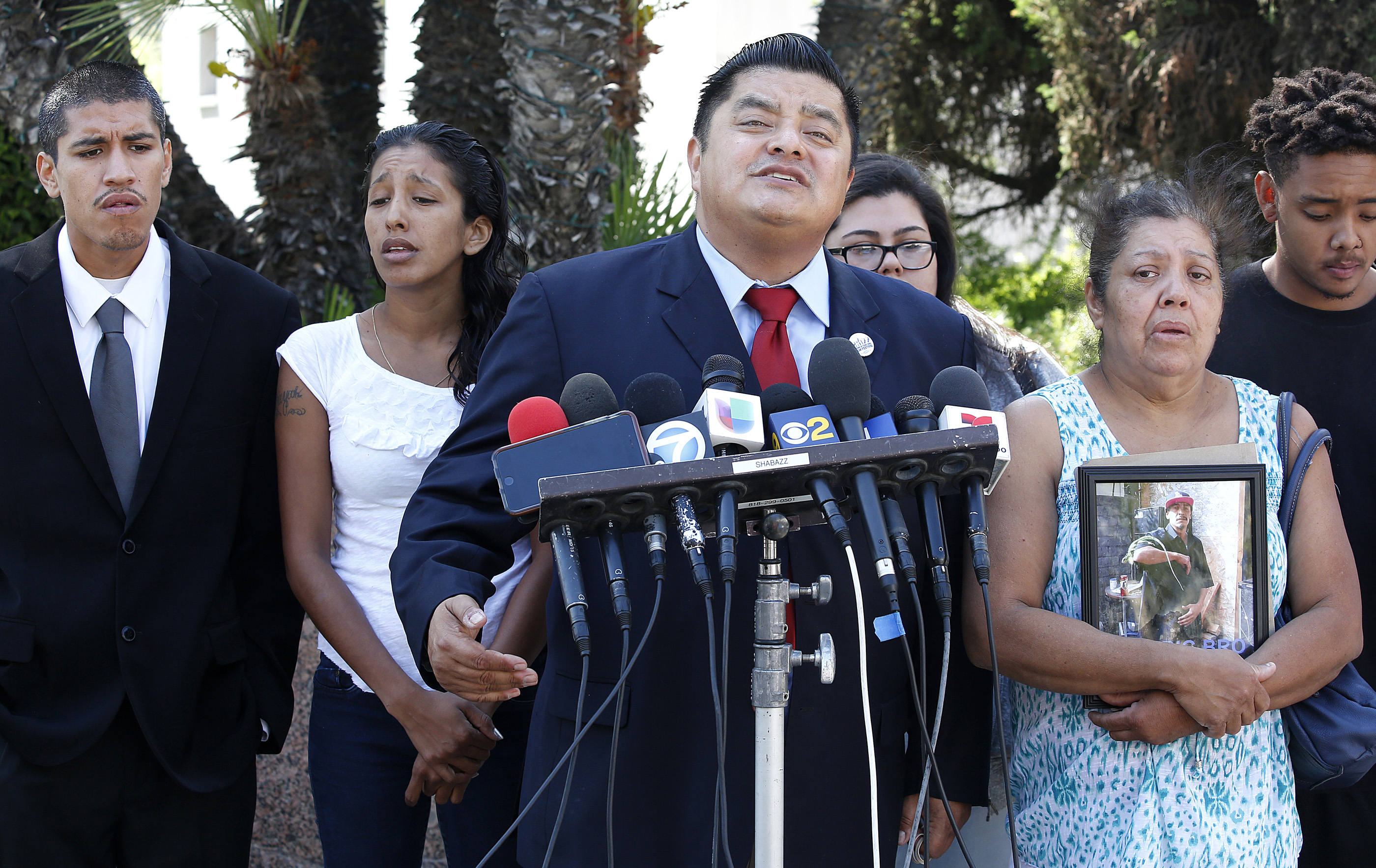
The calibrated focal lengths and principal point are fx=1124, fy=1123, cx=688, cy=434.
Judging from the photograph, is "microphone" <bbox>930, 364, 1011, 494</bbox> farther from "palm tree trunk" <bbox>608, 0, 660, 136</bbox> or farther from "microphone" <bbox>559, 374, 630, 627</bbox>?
"palm tree trunk" <bbox>608, 0, 660, 136</bbox>

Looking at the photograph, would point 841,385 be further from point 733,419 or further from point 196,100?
point 196,100

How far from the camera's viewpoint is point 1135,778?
217 cm

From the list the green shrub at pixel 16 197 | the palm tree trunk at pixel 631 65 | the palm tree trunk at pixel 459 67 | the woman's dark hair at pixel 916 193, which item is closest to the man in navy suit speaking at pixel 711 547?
the woman's dark hair at pixel 916 193

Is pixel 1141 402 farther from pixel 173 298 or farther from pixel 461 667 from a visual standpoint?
pixel 173 298

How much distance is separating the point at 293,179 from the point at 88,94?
318 cm

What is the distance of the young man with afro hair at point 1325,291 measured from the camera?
9.38ft

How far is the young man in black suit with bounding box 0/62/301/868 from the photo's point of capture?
259 centimetres

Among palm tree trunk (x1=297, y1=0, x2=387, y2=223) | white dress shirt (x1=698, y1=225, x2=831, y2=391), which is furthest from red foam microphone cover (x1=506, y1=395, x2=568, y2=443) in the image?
palm tree trunk (x1=297, y1=0, x2=387, y2=223)

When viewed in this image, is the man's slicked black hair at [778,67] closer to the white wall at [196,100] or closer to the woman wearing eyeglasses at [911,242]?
the woman wearing eyeglasses at [911,242]

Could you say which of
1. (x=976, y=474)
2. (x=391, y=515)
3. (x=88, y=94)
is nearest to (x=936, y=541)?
(x=976, y=474)

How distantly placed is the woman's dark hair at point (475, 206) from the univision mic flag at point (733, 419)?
165 cm

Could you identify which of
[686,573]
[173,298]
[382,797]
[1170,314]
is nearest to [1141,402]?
[1170,314]

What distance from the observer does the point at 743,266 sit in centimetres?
234

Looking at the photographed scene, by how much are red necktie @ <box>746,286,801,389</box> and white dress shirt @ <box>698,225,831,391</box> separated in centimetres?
1
